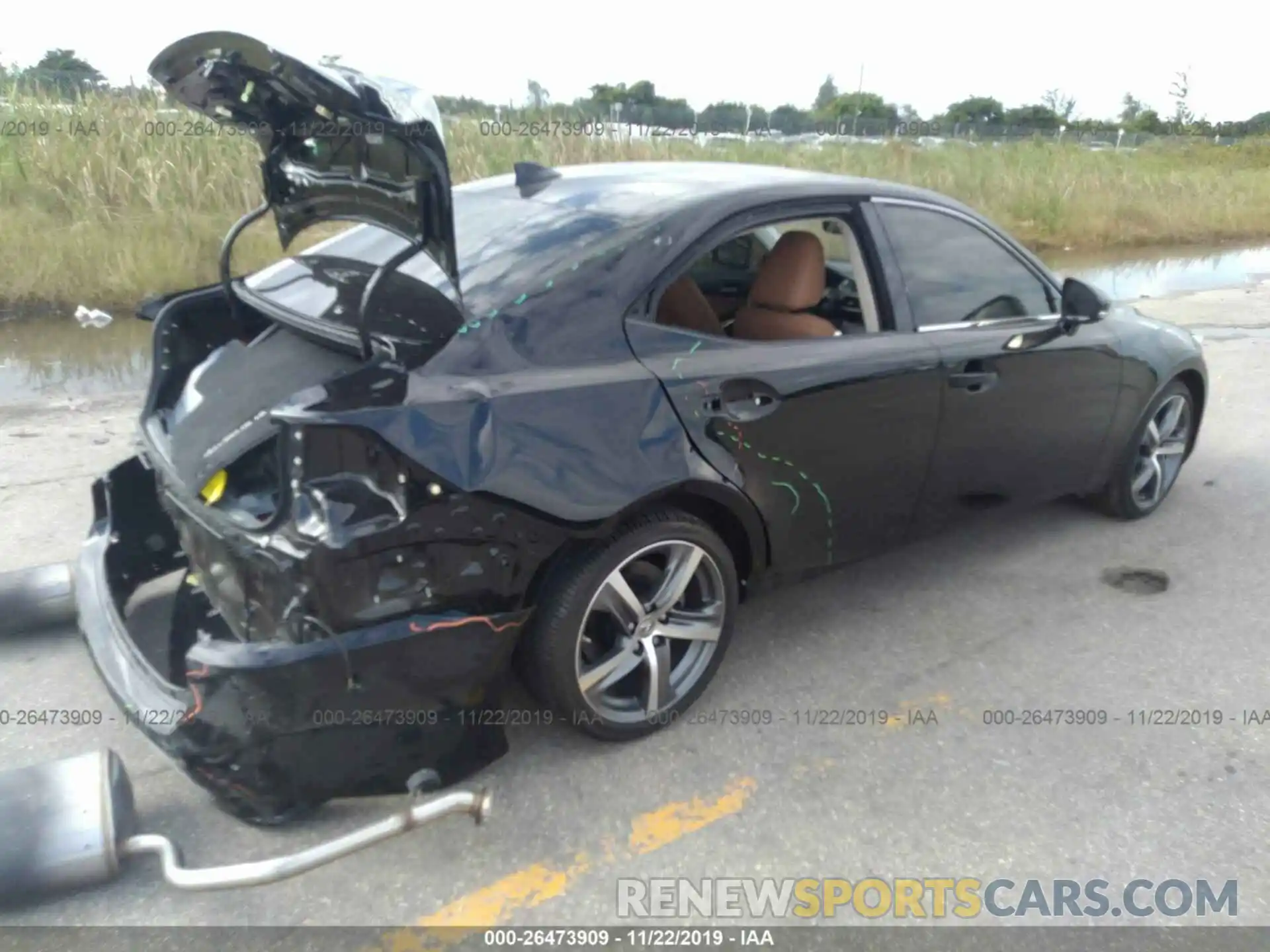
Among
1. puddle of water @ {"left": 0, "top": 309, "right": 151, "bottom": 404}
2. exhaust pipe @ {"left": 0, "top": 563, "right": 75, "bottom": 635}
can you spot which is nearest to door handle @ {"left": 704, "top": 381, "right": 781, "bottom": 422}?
exhaust pipe @ {"left": 0, "top": 563, "right": 75, "bottom": 635}

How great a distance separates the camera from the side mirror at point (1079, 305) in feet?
13.4

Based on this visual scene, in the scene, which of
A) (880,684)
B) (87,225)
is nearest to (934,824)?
(880,684)

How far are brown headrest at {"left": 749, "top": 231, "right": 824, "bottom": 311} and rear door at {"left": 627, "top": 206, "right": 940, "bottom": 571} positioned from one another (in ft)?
0.64

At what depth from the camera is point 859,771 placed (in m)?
3.02

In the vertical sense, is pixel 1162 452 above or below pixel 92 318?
below

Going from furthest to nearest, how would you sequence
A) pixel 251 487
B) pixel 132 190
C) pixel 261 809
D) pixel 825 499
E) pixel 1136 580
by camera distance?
pixel 132 190 → pixel 1136 580 → pixel 825 499 → pixel 251 487 → pixel 261 809

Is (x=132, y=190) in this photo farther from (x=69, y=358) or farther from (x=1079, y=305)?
(x=1079, y=305)

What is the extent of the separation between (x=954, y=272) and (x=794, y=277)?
64 centimetres

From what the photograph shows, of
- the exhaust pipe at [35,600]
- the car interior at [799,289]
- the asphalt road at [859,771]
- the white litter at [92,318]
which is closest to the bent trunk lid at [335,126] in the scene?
the car interior at [799,289]

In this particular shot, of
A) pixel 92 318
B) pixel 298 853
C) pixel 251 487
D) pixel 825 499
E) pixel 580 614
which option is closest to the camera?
pixel 298 853

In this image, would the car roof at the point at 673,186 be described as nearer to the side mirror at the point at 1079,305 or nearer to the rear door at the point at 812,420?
the rear door at the point at 812,420

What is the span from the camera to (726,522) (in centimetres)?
318

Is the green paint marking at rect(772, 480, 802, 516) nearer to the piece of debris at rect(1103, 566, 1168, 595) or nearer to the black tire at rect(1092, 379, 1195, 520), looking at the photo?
the piece of debris at rect(1103, 566, 1168, 595)

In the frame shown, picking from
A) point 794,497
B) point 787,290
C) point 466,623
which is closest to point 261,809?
point 466,623
